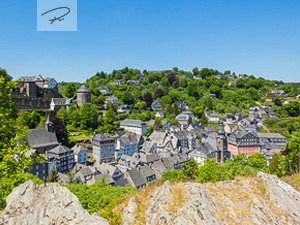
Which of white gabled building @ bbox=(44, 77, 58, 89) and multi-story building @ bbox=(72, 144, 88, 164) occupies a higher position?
white gabled building @ bbox=(44, 77, 58, 89)

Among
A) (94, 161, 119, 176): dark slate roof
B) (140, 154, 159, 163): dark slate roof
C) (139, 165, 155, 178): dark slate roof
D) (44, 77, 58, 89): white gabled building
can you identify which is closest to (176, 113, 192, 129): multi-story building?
(140, 154, 159, 163): dark slate roof

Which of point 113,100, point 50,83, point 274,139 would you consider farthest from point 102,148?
point 274,139

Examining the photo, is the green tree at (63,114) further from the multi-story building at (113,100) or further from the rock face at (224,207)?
the rock face at (224,207)

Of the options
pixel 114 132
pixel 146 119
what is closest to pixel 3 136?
pixel 114 132

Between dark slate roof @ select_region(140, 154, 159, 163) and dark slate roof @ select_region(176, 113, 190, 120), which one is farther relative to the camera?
dark slate roof @ select_region(176, 113, 190, 120)

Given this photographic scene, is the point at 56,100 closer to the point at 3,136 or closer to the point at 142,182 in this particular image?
the point at 142,182

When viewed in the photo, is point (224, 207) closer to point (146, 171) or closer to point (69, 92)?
point (146, 171)

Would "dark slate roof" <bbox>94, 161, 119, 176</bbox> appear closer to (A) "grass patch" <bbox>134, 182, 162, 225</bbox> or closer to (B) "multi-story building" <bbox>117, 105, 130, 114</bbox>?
(A) "grass patch" <bbox>134, 182, 162, 225</bbox>

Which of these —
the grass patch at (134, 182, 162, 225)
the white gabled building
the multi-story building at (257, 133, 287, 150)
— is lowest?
the multi-story building at (257, 133, 287, 150)
